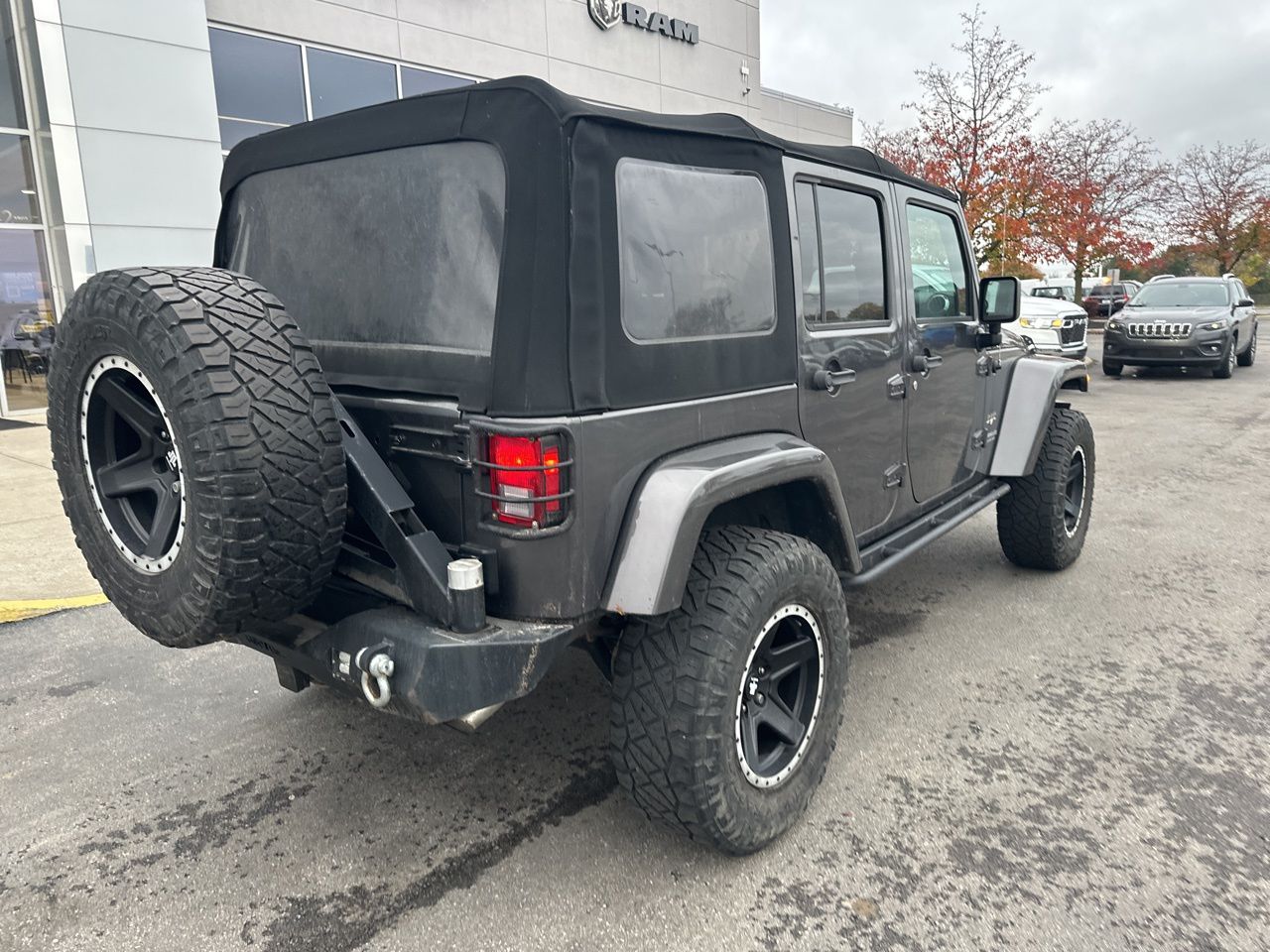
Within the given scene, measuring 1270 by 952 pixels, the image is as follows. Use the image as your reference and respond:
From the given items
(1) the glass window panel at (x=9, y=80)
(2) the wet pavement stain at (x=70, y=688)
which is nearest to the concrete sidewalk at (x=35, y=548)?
(2) the wet pavement stain at (x=70, y=688)

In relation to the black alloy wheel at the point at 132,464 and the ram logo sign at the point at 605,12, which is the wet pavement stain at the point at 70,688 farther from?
the ram logo sign at the point at 605,12

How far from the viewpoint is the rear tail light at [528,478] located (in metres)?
2.14

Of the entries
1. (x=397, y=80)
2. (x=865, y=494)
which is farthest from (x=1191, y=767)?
(x=397, y=80)

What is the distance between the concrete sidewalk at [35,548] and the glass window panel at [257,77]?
19.8 feet

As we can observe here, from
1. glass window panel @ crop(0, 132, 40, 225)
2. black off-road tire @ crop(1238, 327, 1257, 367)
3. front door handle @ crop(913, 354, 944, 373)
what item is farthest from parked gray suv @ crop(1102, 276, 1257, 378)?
glass window panel @ crop(0, 132, 40, 225)

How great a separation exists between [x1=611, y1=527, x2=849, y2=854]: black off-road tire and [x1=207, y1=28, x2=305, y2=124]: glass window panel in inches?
462

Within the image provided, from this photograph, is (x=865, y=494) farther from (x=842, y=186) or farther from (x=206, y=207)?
(x=206, y=207)

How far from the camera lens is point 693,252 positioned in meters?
2.54

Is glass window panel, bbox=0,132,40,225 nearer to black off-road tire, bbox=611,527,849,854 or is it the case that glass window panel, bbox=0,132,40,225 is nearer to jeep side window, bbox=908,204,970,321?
jeep side window, bbox=908,204,970,321

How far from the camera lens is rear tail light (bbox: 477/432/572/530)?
2.14 m

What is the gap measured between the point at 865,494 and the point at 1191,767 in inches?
53.8

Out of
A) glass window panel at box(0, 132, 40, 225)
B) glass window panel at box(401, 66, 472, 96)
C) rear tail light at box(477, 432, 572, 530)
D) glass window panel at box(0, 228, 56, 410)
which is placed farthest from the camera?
glass window panel at box(401, 66, 472, 96)

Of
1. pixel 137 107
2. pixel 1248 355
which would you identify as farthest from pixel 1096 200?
pixel 137 107

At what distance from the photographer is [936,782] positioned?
9.65 ft
